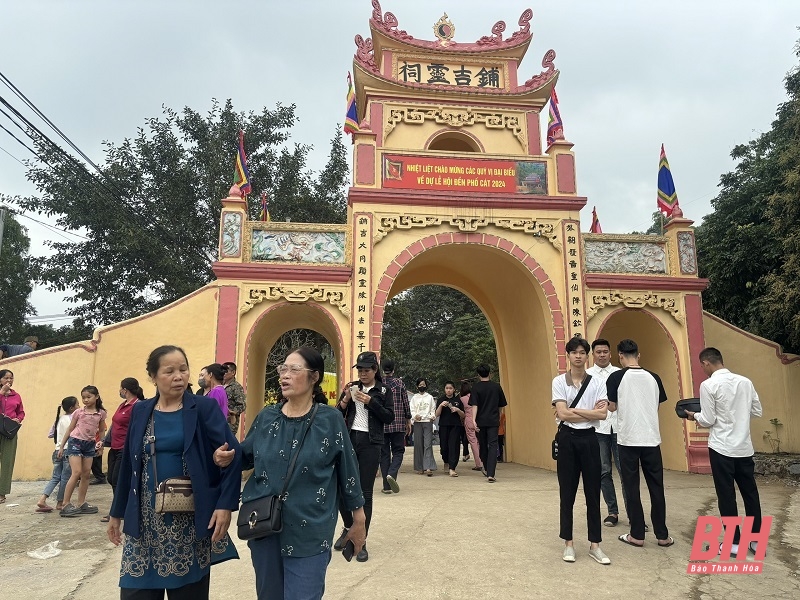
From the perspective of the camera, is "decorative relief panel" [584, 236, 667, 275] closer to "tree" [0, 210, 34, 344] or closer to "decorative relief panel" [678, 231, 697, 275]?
"decorative relief panel" [678, 231, 697, 275]

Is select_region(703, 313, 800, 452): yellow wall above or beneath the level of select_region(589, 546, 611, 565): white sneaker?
above

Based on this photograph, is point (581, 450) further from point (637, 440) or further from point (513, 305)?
point (513, 305)

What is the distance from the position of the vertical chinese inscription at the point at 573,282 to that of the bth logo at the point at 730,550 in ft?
18.4

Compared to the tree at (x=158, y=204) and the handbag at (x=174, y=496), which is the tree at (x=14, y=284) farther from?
the handbag at (x=174, y=496)

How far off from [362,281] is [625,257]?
502 cm

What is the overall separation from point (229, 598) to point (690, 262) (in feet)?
32.7

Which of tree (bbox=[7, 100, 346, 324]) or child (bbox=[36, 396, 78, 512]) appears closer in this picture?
child (bbox=[36, 396, 78, 512])

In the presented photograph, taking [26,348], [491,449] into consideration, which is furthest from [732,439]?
[26,348]

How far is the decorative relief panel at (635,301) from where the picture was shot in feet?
33.4

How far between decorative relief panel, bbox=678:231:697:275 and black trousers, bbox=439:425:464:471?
5.26 m

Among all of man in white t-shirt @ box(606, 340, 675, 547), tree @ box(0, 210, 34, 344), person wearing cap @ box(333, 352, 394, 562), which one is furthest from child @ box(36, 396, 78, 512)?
tree @ box(0, 210, 34, 344)

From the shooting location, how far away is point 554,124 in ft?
36.6

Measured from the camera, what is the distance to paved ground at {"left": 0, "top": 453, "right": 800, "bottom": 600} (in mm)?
3578

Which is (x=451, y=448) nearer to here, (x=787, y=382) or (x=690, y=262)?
(x=690, y=262)
